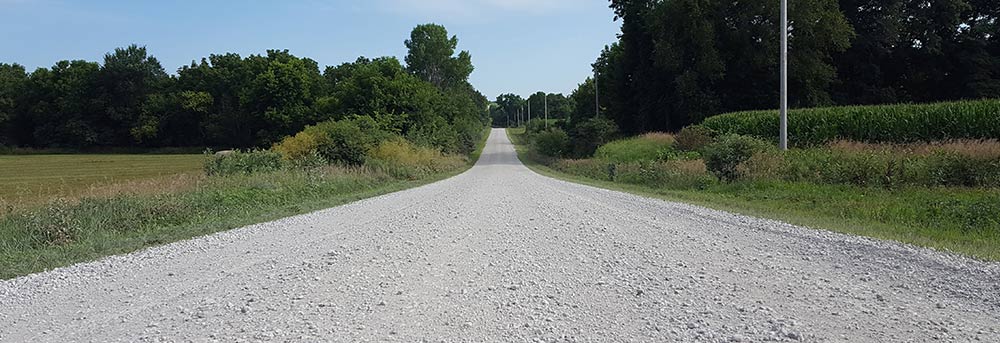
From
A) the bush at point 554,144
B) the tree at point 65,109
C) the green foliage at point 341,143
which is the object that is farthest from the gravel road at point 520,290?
the tree at point 65,109

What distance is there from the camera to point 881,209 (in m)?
13.3

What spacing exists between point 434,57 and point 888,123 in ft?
217

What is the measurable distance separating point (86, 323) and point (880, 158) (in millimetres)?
19807

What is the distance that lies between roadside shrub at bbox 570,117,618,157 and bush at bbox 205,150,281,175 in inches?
1151

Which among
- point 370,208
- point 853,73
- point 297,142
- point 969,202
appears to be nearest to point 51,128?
point 297,142

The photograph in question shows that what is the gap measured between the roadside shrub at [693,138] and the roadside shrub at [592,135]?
55.2 feet

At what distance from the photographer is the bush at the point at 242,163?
2561 cm

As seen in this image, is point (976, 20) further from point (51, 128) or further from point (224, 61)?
point (51, 128)

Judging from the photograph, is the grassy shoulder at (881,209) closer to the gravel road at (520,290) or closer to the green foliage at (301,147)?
the gravel road at (520,290)

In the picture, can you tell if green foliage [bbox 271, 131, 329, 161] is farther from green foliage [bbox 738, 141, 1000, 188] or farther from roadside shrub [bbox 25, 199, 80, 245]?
green foliage [bbox 738, 141, 1000, 188]

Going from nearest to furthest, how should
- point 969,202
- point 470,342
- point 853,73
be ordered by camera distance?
point 470,342
point 969,202
point 853,73

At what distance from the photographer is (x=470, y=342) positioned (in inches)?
184

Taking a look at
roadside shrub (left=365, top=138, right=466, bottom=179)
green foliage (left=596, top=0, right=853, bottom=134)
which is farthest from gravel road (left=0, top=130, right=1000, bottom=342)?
green foliage (left=596, top=0, right=853, bottom=134)

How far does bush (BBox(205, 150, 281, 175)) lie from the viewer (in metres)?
25.6
